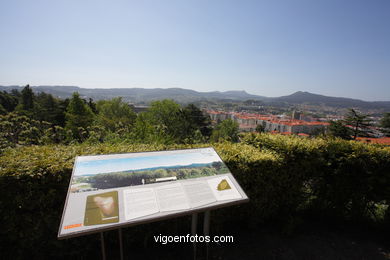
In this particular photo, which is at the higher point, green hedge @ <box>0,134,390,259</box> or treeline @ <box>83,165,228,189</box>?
treeline @ <box>83,165,228,189</box>

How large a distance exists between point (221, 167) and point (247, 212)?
5.20ft

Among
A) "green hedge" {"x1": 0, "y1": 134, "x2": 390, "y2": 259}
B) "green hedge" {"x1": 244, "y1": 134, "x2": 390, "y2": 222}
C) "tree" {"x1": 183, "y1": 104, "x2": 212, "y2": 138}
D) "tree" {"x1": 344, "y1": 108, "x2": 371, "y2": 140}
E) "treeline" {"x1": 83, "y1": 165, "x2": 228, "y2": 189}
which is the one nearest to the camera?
"treeline" {"x1": 83, "y1": 165, "x2": 228, "y2": 189}

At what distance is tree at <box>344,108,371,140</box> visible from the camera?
26.5 meters

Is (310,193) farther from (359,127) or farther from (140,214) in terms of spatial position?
(359,127)

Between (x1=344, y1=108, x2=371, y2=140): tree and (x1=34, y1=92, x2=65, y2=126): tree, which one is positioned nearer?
(x1=344, y1=108, x2=371, y2=140): tree

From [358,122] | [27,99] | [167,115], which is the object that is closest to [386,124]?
[358,122]

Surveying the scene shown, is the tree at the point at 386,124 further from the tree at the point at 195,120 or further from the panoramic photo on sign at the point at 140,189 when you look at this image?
the panoramic photo on sign at the point at 140,189

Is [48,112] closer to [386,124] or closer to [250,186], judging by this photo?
[250,186]

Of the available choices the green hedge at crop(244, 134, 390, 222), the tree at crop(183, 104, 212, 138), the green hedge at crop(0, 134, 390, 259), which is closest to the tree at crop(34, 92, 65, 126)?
the tree at crop(183, 104, 212, 138)

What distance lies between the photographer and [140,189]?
218cm

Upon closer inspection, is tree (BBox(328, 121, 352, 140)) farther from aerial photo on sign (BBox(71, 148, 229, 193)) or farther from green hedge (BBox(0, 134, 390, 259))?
aerial photo on sign (BBox(71, 148, 229, 193))

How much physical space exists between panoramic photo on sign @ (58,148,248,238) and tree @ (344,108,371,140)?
32.9 metres

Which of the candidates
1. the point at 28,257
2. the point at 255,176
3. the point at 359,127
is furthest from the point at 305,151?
the point at 359,127

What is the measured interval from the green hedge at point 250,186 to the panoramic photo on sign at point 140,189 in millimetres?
686
